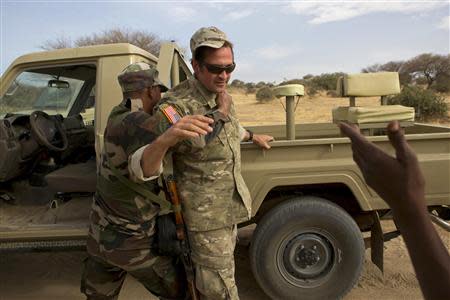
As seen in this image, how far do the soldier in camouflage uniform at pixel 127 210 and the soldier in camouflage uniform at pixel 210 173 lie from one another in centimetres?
14

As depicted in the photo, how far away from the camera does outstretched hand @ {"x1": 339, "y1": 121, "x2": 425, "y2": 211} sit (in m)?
0.68

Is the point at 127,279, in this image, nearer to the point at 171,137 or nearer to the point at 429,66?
the point at 171,137

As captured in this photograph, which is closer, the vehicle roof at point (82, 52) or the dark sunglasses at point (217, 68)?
Result: the dark sunglasses at point (217, 68)

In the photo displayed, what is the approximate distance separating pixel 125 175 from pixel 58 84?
2002 mm

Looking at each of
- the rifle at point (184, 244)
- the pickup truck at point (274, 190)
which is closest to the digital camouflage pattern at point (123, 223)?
the rifle at point (184, 244)

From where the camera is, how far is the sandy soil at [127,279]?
362 cm

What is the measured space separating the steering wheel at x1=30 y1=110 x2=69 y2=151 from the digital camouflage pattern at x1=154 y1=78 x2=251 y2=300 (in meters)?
1.84

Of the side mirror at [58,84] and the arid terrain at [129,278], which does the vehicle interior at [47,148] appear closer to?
the side mirror at [58,84]

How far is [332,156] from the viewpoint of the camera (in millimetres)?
3137

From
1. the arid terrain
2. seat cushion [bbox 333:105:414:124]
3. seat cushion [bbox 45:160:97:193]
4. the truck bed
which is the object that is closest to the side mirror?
seat cushion [bbox 45:160:97:193]

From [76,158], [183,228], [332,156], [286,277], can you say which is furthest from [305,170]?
[76,158]

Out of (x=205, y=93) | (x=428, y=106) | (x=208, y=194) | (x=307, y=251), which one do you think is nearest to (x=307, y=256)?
(x=307, y=251)

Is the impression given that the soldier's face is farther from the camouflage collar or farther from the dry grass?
the dry grass

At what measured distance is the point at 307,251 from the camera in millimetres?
3246
